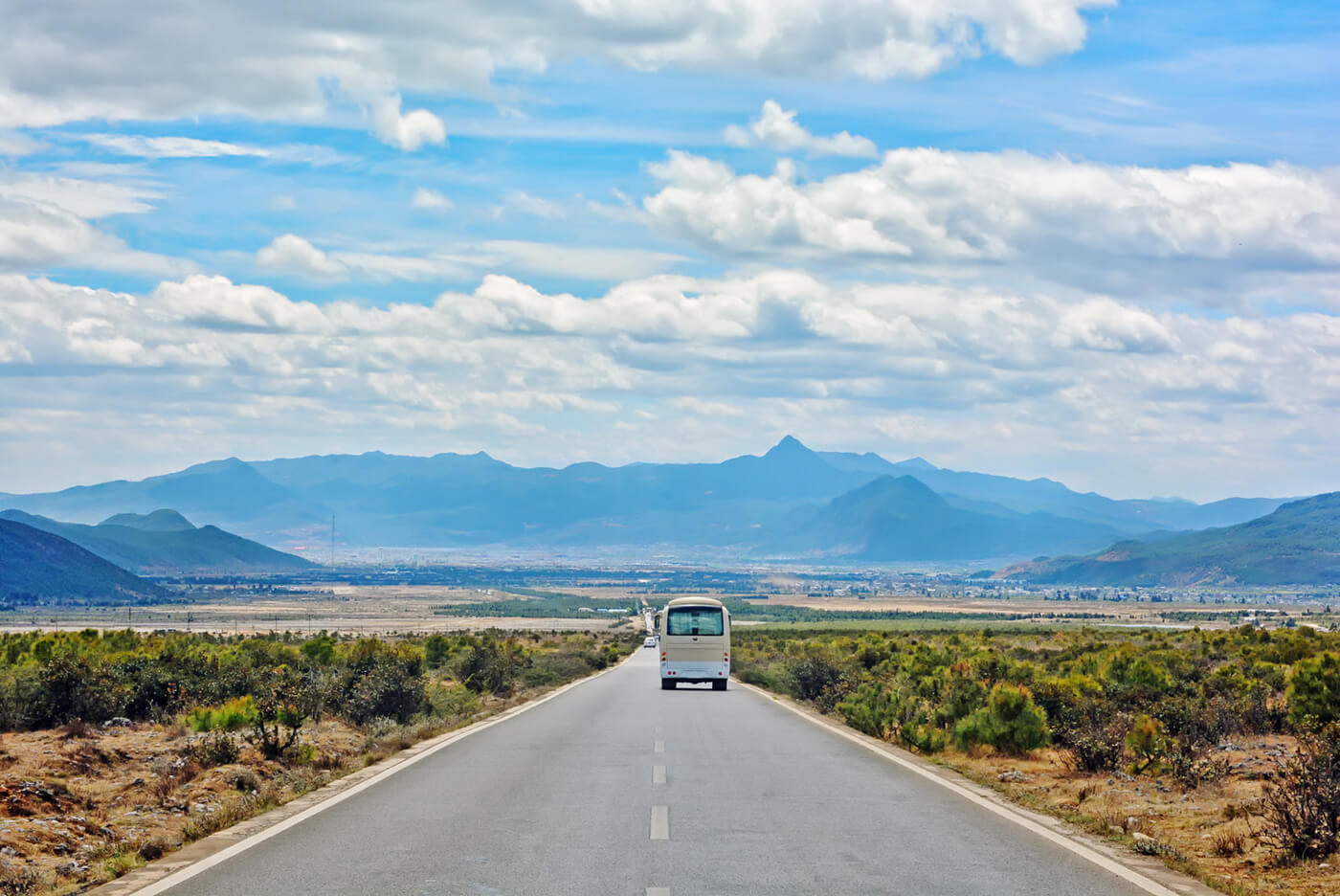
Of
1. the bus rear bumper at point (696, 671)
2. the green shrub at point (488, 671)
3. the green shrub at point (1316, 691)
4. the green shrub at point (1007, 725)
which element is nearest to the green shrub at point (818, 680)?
the bus rear bumper at point (696, 671)

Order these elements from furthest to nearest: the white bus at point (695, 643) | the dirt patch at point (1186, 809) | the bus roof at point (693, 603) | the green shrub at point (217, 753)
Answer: the bus roof at point (693, 603) → the white bus at point (695, 643) → the green shrub at point (217, 753) → the dirt patch at point (1186, 809)

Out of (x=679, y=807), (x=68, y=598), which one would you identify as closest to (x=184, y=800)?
(x=679, y=807)

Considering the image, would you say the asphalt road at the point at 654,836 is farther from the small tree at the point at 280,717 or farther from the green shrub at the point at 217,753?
the green shrub at the point at 217,753

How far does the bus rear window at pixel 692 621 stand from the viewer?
38.2 metres

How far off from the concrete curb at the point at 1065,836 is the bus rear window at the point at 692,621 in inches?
677

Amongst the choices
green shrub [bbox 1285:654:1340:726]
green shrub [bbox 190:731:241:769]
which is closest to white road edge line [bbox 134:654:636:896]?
green shrub [bbox 190:731:241:769]

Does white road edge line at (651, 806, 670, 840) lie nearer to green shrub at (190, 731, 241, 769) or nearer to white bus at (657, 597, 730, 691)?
green shrub at (190, 731, 241, 769)

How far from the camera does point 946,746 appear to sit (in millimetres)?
21594

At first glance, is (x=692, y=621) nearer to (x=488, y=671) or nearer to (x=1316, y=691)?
(x=488, y=671)

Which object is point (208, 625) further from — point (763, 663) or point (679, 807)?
point (679, 807)

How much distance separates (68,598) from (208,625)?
90991 mm

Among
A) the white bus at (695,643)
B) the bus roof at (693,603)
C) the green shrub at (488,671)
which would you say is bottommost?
the green shrub at (488,671)

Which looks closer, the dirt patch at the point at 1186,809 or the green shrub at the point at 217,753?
the dirt patch at the point at 1186,809

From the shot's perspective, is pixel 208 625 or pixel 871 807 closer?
pixel 871 807
